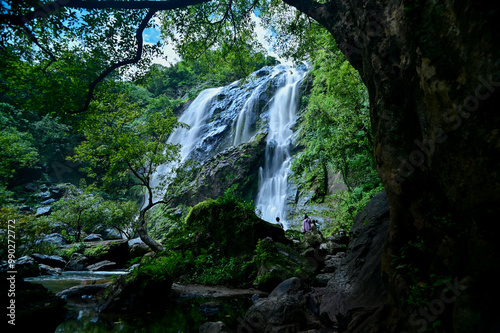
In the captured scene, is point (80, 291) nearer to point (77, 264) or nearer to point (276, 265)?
point (276, 265)

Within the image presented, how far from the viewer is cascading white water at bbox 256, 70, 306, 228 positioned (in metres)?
19.4

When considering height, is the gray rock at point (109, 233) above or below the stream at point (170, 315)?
above

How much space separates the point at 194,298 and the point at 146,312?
1.33 metres

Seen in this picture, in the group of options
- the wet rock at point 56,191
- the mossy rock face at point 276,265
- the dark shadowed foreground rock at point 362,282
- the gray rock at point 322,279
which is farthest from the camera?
the wet rock at point 56,191

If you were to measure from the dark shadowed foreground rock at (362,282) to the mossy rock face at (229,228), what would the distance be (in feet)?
12.6

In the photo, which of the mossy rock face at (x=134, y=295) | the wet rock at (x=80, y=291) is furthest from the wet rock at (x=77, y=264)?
the mossy rock face at (x=134, y=295)

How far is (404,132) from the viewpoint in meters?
2.92

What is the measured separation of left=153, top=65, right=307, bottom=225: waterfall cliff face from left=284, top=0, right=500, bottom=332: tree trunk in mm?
15367

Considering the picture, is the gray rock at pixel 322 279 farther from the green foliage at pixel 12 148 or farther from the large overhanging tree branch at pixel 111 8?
the green foliage at pixel 12 148

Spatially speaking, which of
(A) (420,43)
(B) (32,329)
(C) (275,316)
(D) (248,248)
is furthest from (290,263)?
(A) (420,43)

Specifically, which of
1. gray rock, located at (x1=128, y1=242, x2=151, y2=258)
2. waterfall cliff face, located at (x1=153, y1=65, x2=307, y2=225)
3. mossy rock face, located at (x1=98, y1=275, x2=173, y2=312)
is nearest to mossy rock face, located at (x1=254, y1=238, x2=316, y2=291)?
mossy rock face, located at (x1=98, y1=275, x2=173, y2=312)

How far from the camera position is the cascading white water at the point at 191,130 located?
30203mm

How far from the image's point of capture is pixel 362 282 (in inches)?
151

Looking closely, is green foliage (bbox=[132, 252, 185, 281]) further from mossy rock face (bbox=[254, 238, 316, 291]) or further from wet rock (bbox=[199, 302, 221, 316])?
mossy rock face (bbox=[254, 238, 316, 291])
